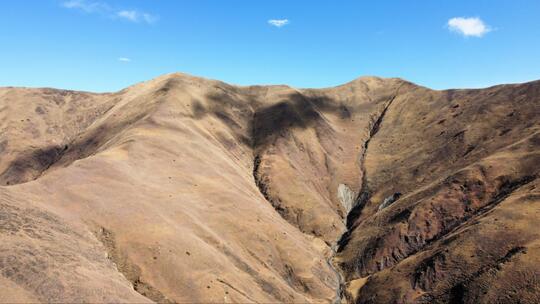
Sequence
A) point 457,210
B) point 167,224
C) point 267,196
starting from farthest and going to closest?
1. point 267,196
2. point 457,210
3. point 167,224

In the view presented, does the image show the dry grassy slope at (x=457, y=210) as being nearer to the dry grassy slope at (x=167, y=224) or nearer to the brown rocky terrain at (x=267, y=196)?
the brown rocky terrain at (x=267, y=196)

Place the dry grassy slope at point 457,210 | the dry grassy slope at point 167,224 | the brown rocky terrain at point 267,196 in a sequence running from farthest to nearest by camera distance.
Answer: the dry grassy slope at point 457,210 → the brown rocky terrain at point 267,196 → the dry grassy slope at point 167,224

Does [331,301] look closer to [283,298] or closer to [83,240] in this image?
[283,298]

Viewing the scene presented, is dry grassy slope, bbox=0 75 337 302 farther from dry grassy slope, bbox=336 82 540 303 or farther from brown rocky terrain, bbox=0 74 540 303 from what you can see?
dry grassy slope, bbox=336 82 540 303

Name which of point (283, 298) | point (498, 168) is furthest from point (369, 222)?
point (283, 298)

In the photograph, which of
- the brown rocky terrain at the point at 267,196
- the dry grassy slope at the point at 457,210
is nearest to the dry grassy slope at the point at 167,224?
the brown rocky terrain at the point at 267,196

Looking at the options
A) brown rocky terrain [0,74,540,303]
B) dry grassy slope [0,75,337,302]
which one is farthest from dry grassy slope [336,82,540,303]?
dry grassy slope [0,75,337,302]

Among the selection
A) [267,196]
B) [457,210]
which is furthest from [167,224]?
[457,210]

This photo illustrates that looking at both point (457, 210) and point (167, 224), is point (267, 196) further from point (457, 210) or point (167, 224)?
point (167, 224)

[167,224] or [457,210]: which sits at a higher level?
[167,224]
